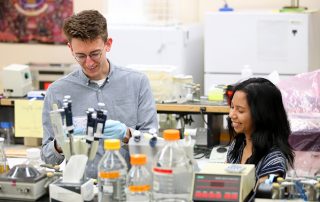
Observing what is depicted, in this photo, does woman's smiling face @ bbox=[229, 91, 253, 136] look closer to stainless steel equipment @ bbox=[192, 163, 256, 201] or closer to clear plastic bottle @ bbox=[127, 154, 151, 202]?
stainless steel equipment @ bbox=[192, 163, 256, 201]

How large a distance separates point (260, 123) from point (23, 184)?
1.00 m

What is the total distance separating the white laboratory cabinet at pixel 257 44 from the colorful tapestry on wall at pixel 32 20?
5.35 ft

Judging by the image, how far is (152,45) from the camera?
5156 mm

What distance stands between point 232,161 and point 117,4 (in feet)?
9.35

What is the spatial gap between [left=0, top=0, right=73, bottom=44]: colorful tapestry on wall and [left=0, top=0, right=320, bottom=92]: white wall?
7cm

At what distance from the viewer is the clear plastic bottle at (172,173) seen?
2127 mm

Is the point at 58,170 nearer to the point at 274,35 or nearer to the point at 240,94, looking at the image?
the point at 240,94

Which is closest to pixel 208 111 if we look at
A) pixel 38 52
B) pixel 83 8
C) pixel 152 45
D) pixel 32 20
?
pixel 152 45

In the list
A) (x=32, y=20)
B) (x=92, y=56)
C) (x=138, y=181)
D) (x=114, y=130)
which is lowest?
(x=138, y=181)

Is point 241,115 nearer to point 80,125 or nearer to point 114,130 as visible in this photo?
point 114,130

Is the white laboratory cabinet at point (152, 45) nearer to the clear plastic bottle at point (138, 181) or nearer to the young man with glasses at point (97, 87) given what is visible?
the young man with glasses at point (97, 87)

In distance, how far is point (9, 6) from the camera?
631 cm

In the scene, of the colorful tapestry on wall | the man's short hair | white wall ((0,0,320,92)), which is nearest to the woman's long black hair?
the man's short hair

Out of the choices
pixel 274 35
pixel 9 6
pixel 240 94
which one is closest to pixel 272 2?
pixel 274 35
